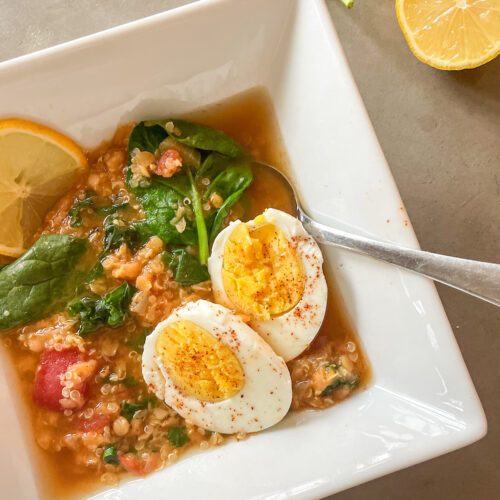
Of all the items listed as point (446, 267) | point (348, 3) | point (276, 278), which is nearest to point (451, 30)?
point (348, 3)

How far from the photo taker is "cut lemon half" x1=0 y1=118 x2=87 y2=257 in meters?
1.86

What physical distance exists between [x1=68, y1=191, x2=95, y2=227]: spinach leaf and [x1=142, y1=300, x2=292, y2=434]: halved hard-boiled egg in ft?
1.68

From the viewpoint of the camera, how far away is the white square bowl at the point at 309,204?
1.72 metres

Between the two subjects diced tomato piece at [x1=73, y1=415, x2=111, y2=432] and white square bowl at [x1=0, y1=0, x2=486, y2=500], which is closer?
white square bowl at [x1=0, y1=0, x2=486, y2=500]

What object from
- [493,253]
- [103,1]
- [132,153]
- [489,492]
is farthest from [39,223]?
[489,492]

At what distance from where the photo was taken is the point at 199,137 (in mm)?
A: 2096

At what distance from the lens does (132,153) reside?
2100 millimetres

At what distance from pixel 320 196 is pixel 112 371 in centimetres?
97

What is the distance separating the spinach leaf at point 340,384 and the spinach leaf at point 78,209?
1.06 meters

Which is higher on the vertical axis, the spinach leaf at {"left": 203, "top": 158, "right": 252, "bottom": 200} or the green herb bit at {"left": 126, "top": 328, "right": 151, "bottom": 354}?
the spinach leaf at {"left": 203, "top": 158, "right": 252, "bottom": 200}

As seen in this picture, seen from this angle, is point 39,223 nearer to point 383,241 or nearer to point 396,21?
point 383,241

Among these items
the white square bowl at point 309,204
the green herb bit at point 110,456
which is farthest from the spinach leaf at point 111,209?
the green herb bit at point 110,456

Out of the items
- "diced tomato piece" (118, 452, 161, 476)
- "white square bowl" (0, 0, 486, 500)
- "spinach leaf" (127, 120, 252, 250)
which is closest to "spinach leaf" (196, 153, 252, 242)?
"spinach leaf" (127, 120, 252, 250)

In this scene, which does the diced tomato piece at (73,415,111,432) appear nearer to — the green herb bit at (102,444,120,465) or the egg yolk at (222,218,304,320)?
the green herb bit at (102,444,120,465)
